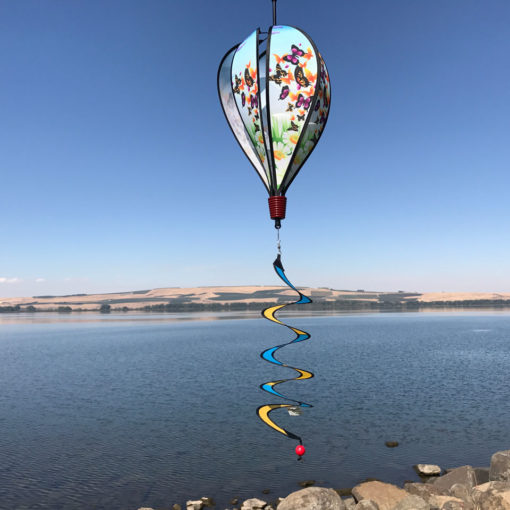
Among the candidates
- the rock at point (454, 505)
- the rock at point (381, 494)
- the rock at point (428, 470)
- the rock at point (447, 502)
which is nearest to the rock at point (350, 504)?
the rock at point (381, 494)

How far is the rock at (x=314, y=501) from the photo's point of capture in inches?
473

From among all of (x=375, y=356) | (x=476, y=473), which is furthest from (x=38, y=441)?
(x=375, y=356)

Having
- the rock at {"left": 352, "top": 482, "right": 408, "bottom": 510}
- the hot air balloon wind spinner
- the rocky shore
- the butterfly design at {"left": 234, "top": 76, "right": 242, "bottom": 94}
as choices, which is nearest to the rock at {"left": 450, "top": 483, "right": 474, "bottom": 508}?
the rocky shore

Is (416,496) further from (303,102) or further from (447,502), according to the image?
(303,102)

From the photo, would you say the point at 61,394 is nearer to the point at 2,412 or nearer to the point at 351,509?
the point at 2,412

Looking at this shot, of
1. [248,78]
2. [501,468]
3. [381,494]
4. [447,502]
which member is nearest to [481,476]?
[501,468]

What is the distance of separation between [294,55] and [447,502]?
12007 millimetres

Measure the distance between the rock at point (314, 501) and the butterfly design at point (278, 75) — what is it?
1097cm

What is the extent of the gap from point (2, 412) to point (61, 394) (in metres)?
5.28

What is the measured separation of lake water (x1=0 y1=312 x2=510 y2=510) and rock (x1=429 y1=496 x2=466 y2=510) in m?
4.40

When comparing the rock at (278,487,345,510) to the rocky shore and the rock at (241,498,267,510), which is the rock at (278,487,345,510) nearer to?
the rocky shore

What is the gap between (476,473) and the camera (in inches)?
594

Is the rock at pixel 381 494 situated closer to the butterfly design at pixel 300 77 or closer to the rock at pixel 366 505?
the rock at pixel 366 505

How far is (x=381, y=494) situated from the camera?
1344 cm
